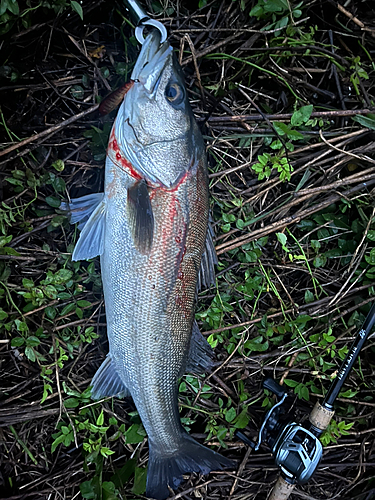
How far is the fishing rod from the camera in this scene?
2381 millimetres

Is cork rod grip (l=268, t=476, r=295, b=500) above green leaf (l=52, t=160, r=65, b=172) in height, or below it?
below

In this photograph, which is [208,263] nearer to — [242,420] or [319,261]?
[319,261]

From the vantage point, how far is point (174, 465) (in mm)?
2234

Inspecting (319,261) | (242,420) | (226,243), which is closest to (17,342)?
(226,243)

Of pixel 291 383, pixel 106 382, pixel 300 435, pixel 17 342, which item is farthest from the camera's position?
pixel 291 383

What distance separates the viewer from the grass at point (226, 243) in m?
2.36

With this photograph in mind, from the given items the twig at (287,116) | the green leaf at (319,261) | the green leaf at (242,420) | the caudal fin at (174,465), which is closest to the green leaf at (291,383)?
the green leaf at (242,420)

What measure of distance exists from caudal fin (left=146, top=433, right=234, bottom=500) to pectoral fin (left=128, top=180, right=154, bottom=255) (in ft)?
4.16

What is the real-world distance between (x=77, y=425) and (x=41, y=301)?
90 centimetres

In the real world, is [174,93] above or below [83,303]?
above

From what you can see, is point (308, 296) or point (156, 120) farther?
point (308, 296)

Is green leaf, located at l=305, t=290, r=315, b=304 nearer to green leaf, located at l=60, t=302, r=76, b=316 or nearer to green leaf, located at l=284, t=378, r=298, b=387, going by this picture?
green leaf, located at l=284, t=378, r=298, b=387

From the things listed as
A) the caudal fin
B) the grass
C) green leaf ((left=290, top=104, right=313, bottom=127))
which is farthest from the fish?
green leaf ((left=290, top=104, right=313, bottom=127))

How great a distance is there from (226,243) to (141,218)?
87 centimetres
